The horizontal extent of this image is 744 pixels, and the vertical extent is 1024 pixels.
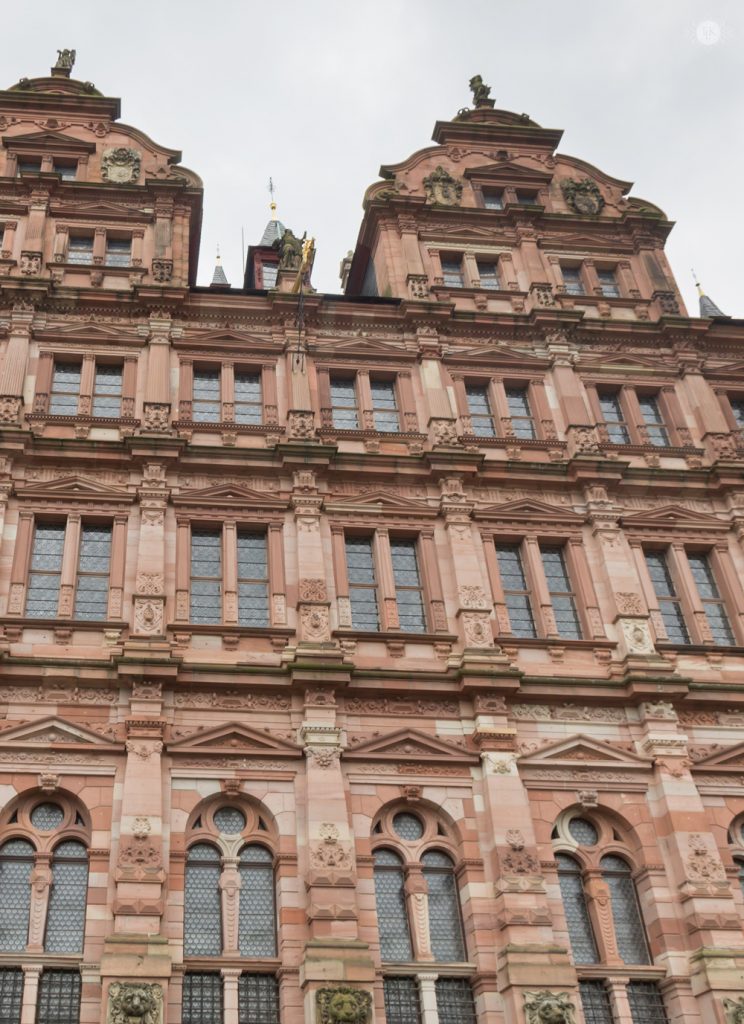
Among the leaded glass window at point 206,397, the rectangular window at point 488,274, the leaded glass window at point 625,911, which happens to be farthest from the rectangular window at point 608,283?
the leaded glass window at point 625,911

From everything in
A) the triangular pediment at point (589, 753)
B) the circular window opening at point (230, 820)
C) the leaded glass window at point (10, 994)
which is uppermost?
the triangular pediment at point (589, 753)

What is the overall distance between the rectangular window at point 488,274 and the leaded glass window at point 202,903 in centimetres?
1679

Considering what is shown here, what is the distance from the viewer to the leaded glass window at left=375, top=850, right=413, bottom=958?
1914 cm

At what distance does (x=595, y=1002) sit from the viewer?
19094 mm

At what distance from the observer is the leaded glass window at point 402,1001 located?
60.4 ft

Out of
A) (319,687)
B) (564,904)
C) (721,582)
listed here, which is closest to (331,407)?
(319,687)

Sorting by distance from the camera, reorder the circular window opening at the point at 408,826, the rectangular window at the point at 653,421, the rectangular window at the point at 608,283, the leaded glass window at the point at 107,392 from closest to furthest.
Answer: the circular window opening at the point at 408,826, the leaded glass window at the point at 107,392, the rectangular window at the point at 653,421, the rectangular window at the point at 608,283

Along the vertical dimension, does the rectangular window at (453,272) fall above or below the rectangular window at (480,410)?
above

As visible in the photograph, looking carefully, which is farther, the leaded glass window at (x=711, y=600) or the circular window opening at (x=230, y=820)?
the leaded glass window at (x=711, y=600)

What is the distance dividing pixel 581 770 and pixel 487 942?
149 inches

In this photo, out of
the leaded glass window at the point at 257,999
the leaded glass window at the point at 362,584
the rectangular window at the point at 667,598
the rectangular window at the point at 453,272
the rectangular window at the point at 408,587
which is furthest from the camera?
the rectangular window at the point at 453,272

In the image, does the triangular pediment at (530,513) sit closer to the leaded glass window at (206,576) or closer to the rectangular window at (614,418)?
the rectangular window at (614,418)

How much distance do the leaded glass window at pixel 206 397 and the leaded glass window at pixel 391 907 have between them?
10843 millimetres

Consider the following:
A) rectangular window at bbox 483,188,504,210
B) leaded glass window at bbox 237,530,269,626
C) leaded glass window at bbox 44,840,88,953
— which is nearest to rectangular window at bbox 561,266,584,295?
rectangular window at bbox 483,188,504,210
